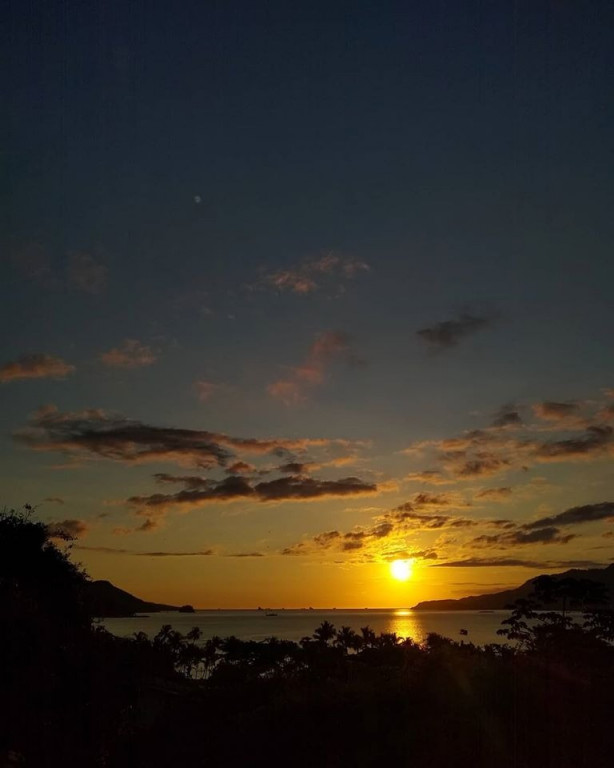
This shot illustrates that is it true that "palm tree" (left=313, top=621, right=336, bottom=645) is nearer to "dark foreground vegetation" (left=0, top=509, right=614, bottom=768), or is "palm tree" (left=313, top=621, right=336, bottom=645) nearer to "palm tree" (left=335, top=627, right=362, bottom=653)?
"palm tree" (left=335, top=627, right=362, bottom=653)

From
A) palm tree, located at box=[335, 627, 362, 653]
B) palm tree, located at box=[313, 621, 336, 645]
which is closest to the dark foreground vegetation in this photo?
palm tree, located at box=[335, 627, 362, 653]

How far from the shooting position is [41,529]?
92.0ft

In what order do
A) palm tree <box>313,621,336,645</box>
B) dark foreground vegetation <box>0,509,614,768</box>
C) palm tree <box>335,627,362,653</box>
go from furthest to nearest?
1. palm tree <box>313,621,336,645</box>
2. palm tree <box>335,627,362,653</box>
3. dark foreground vegetation <box>0,509,614,768</box>

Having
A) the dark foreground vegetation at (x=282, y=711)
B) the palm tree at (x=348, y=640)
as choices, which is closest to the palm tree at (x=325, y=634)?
the palm tree at (x=348, y=640)

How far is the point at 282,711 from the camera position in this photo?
1470cm

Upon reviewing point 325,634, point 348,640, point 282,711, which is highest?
point 325,634

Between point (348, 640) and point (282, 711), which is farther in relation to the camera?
point (348, 640)

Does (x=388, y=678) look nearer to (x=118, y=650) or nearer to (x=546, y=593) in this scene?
(x=118, y=650)

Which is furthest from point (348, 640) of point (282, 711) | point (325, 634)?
point (282, 711)

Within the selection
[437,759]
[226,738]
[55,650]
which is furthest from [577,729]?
[55,650]

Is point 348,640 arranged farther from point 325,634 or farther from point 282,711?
point 282,711

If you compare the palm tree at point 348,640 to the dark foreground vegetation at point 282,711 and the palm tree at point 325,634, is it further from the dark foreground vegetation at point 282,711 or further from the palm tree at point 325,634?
the dark foreground vegetation at point 282,711

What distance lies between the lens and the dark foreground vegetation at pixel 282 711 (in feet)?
38.7

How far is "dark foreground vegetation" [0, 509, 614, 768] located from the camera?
38.7 ft
